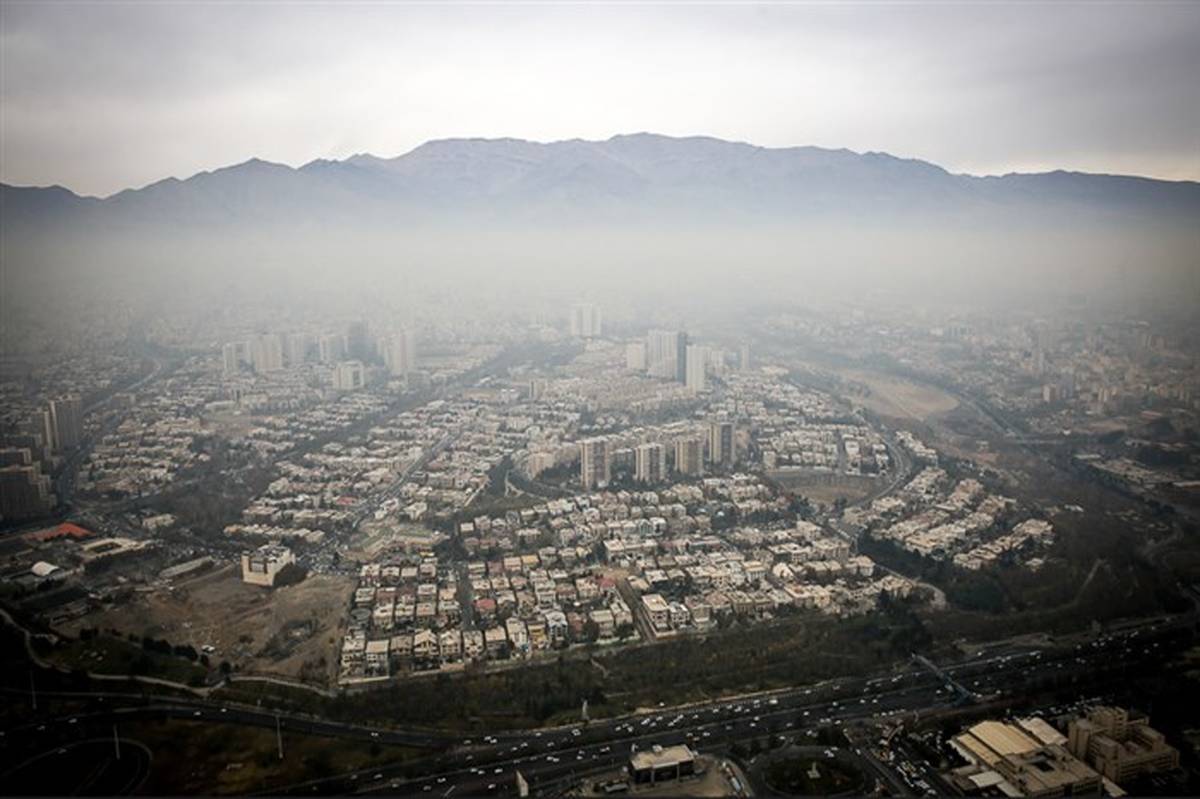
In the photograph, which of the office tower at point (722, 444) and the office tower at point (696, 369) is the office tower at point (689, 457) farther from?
the office tower at point (696, 369)

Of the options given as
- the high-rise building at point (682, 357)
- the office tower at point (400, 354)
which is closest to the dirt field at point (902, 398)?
the high-rise building at point (682, 357)

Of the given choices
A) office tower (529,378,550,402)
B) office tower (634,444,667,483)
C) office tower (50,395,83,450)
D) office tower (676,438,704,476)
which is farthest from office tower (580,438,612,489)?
office tower (50,395,83,450)

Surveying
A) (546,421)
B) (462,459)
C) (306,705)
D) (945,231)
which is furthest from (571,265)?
(306,705)

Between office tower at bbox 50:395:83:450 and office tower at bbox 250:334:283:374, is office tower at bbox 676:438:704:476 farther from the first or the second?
office tower at bbox 250:334:283:374

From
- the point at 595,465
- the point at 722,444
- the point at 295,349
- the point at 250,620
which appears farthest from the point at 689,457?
the point at 295,349

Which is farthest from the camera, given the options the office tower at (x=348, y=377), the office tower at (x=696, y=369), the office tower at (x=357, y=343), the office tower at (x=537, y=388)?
the office tower at (x=357, y=343)

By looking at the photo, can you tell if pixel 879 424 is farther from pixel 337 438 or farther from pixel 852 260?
pixel 852 260
